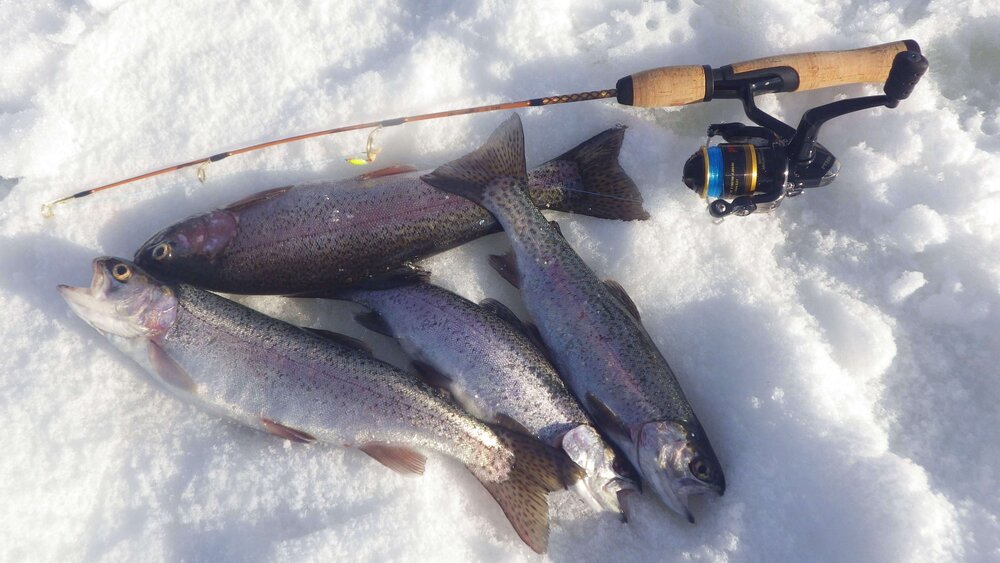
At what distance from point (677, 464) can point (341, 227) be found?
187cm

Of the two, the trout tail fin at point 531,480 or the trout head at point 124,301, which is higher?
the trout head at point 124,301

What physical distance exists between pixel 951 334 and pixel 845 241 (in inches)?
25.8

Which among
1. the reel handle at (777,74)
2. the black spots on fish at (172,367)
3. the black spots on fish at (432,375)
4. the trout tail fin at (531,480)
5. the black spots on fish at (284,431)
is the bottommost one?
the trout tail fin at (531,480)

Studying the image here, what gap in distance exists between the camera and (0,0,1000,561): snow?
2689mm

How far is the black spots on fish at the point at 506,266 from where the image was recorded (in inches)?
119

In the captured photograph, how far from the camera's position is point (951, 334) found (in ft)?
9.88

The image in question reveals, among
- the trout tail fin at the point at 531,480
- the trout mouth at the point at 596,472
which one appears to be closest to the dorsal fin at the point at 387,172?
the trout tail fin at the point at 531,480

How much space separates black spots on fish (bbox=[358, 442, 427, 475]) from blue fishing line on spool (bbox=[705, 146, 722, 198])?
1795 millimetres

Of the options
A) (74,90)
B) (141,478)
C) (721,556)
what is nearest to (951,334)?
(721,556)

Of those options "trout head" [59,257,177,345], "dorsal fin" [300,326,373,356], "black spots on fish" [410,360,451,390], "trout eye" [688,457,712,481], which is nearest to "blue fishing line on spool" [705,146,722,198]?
"trout eye" [688,457,712,481]

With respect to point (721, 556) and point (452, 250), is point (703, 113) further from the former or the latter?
point (721, 556)

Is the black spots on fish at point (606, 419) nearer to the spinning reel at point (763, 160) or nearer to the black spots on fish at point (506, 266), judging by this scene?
the black spots on fish at point (506, 266)

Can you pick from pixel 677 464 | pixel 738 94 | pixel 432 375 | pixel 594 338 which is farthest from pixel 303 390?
pixel 738 94

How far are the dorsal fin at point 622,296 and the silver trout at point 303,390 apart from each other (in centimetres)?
77
